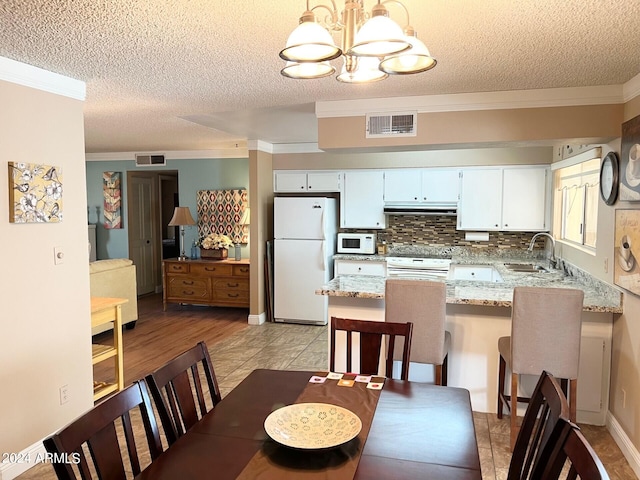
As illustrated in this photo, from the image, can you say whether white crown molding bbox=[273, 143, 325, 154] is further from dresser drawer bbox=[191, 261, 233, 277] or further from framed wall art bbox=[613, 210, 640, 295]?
framed wall art bbox=[613, 210, 640, 295]

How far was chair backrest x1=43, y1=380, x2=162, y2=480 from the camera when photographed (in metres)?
1.24

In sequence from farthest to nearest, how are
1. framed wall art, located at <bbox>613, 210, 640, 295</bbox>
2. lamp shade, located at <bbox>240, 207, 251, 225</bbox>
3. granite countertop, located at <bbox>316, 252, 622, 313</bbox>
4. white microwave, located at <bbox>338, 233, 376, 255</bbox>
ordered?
1. lamp shade, located at <bbox>240, 207, 251, 225</bbox>
2. white microwave, located at <bbox>338, 233, 376, 255</bbox>
3. granite countertop, located at <bbox>316, 252, 622, 313</bbox>
4. framed wall art, located at <bbox>613, 210, 640, 295</bbox>

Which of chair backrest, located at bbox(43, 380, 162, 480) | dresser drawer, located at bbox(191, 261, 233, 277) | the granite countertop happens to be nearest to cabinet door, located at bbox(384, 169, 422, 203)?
the granite countertop

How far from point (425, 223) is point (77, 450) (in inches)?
211

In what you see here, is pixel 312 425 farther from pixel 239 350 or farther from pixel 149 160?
pixel 149 160

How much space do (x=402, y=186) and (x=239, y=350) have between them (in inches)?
109

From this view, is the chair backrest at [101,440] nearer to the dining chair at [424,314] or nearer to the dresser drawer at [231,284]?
the dining chair at [424,314]

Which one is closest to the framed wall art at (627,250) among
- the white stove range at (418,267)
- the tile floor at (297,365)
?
the tile floor at (297,365)

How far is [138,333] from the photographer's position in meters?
5.68

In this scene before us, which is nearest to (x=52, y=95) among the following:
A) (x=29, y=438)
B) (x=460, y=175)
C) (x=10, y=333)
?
(x=10, y=333)

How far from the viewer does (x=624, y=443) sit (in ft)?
9.57

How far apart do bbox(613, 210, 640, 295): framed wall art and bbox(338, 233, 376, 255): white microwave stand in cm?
323

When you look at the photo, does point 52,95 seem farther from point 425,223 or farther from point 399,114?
point 425,223

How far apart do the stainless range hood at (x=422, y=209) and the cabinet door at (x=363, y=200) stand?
0.41 feet
